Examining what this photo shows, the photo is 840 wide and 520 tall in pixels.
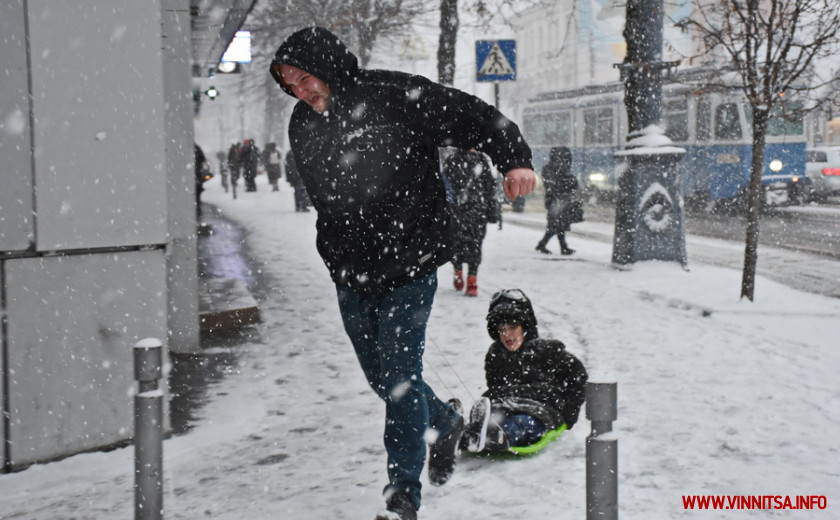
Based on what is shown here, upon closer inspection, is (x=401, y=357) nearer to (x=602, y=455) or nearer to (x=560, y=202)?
(x=602, y=455)

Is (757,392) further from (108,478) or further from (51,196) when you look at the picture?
(51,196)

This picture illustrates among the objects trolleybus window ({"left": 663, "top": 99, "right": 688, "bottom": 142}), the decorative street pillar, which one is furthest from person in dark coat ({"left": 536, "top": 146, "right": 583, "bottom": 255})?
trolleybus window ({"left": 663, "top": 99, "right": 688, "bottom": 142})

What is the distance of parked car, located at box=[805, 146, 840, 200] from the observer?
2503 centimetres

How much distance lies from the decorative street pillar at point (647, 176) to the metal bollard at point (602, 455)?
8.50 metres

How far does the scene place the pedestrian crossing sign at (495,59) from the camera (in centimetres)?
1320

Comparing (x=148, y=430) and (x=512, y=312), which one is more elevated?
(x=512, y=312)

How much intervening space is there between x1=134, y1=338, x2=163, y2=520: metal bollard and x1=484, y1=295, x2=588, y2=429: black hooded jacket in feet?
6.25

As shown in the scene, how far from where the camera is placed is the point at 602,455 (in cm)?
272

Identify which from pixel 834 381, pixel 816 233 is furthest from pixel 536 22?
pixel 834 381

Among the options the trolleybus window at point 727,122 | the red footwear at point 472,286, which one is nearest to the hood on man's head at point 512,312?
the red footwear at point 472,286

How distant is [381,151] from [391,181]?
120 mm

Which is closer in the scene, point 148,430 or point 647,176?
point 148,430

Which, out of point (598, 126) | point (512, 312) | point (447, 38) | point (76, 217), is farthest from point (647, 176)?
point (598, 126)

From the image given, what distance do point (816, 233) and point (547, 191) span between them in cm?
582
